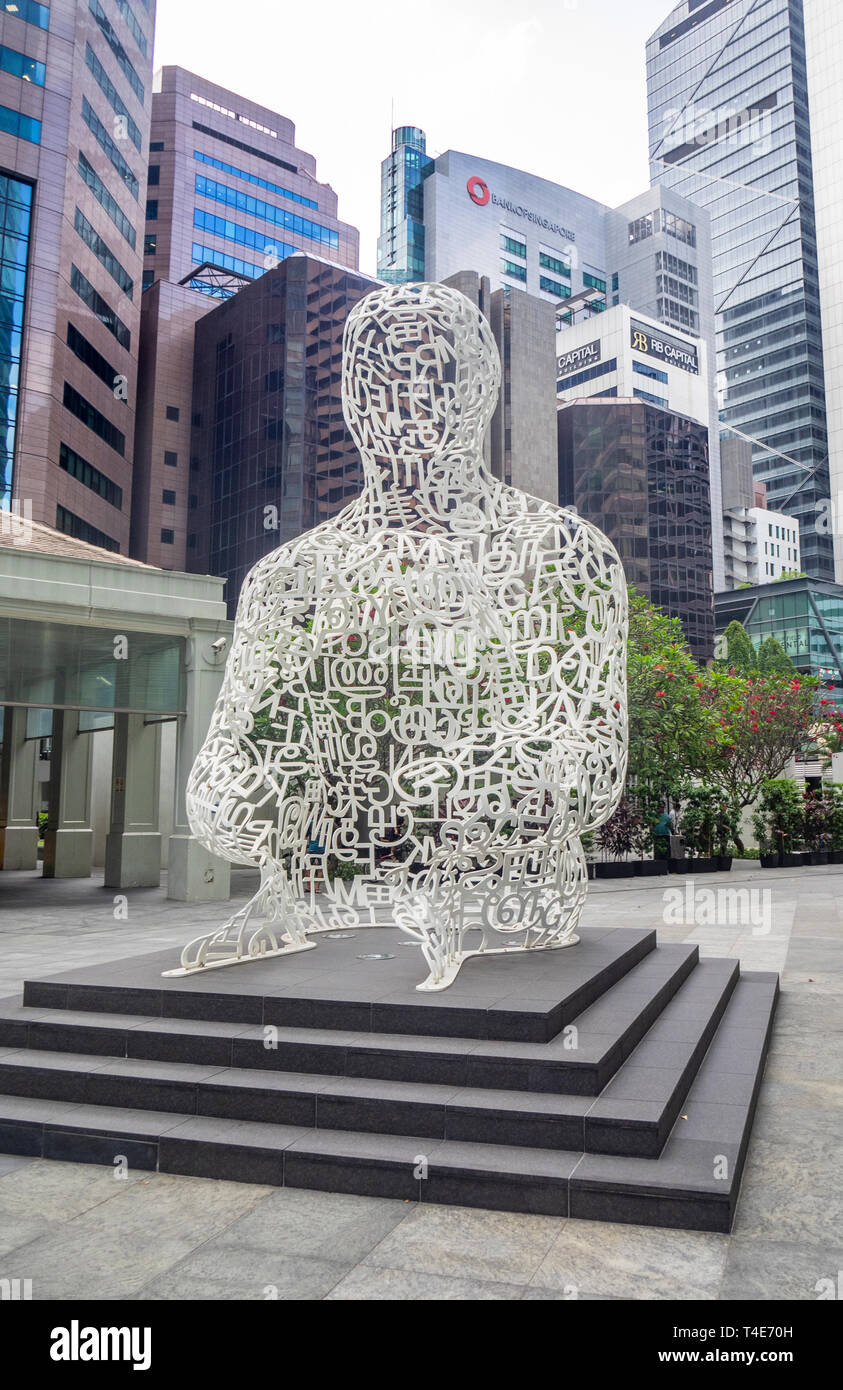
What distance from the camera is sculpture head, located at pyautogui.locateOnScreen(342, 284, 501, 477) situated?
665 cm

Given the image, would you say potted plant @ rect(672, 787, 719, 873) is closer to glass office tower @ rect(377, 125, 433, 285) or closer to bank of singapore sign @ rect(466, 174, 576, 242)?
glass office tower @ rect(377, 125, 433, 285)

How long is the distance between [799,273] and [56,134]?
95.3 m

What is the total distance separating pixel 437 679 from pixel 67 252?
122 feet

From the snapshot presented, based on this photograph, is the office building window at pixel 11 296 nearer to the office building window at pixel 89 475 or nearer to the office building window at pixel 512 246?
the office building window at pixel 89 475

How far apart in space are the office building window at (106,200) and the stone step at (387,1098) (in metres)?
41.2

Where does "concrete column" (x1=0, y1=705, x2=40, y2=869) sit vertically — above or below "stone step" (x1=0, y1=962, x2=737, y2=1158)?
above

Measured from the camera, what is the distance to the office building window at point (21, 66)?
35438 millimetres

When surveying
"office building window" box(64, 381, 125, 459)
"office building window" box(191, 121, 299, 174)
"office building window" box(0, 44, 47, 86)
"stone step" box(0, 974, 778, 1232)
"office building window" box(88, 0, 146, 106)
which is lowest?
"stone step" box(0, 974, 778, 1232)

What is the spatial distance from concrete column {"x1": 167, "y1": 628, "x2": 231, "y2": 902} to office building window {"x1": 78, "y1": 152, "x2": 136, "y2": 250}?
32.1 meters

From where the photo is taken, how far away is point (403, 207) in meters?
83.3

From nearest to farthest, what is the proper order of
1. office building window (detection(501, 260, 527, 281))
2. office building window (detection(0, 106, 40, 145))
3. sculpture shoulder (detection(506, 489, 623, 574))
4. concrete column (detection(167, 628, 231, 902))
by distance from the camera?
sculpture shoulder (detection(506, 489, 623, 574)) < concrete column (detection(167, 628, 231, 902)) < office building window (detection(0, 106, 40, 145)) < office building window (detection(501, 260, 527, 281))

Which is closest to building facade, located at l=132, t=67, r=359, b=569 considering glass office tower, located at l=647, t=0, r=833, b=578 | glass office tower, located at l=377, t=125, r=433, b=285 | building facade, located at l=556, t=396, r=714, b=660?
glass office tower, located at l=377, t=125, r=433, b=285

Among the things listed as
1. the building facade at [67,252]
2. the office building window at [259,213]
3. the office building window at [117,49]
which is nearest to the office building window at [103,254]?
the building facade at [67,252]

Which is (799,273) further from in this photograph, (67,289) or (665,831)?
(665,831)
